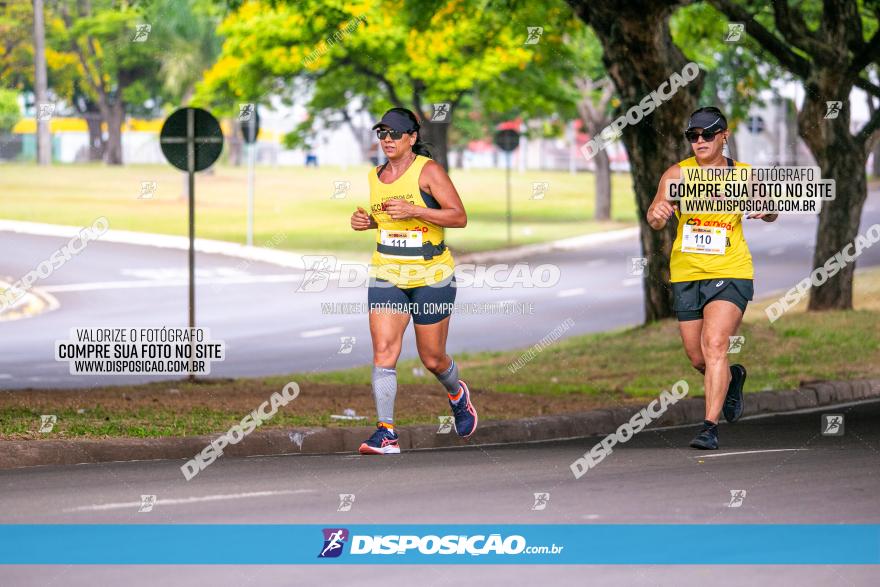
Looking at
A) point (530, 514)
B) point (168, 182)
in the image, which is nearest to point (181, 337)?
point (530, 514)

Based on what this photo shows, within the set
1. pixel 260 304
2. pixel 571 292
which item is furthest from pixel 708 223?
pixel 571 292

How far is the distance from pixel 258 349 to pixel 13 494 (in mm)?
15411

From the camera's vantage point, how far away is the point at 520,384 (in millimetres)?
17453

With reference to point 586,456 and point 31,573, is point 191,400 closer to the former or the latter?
point 586,456

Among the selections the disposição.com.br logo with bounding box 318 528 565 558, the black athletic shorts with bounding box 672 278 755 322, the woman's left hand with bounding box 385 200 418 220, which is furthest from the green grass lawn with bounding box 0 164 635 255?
the disposição.com.br logo with bounding box 318 528 565 558

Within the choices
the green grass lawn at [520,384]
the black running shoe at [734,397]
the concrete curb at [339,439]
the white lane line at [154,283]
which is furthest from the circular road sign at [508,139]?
the black running shoe at [734,397]

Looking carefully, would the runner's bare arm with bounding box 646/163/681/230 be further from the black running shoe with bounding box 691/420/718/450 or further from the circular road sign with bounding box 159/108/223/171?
the circular road sign with bounding box 159/108/223/171

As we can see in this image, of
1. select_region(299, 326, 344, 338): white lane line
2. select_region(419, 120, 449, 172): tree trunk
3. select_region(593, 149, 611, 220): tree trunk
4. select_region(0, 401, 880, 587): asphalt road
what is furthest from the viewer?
select_region(593, 149, 611, 220): tree trunk

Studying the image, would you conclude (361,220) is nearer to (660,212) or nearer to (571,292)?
(660,212)

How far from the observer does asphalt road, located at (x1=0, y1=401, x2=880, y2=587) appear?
7.05 metres

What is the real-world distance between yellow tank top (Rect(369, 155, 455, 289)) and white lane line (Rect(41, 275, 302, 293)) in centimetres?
2458

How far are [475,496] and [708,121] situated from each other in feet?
10.4

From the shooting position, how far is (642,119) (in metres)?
20.8

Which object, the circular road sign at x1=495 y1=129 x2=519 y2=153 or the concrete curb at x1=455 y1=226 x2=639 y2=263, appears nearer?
the concrete curb at x1=455 y1=226 x2=639 y2=263
